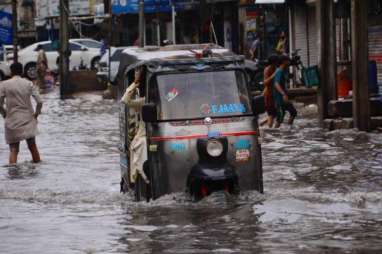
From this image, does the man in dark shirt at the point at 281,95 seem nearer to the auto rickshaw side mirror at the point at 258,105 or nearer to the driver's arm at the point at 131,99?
the driver's arm at the point at 131,99

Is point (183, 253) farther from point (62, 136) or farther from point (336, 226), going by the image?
point (62, 136)

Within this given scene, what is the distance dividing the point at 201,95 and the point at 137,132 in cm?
85

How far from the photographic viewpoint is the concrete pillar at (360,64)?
72.6ft

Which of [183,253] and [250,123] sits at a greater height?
[250,123]

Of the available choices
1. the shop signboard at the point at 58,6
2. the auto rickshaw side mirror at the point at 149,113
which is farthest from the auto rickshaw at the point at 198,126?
the shop signboard at the point at 58,6

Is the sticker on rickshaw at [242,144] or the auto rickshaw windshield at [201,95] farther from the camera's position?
the auto rickshaw windshield at [201,95]

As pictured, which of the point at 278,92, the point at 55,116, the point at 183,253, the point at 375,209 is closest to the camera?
the point at 183,253

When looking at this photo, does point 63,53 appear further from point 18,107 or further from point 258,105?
point 258,105

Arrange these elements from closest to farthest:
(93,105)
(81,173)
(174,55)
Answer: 1. (174,55)
2. (81,173)
3. (93,105)

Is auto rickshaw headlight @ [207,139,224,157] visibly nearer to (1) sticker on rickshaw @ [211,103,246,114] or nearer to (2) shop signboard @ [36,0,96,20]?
(1) sticker on rickshaw @ [211,103,246,114]

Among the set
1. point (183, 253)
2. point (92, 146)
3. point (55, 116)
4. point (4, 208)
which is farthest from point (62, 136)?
point (183, 253)

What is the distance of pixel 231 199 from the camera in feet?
42.8

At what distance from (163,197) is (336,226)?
2294mm

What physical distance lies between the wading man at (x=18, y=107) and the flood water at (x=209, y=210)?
1.92 ft
